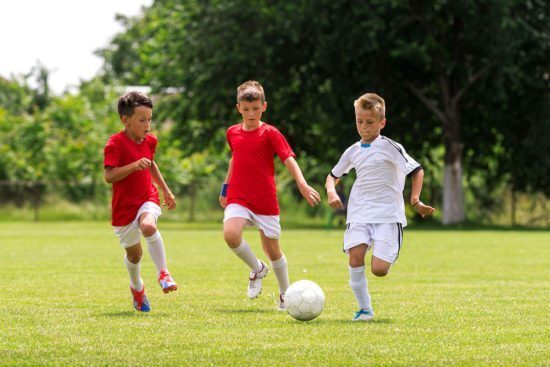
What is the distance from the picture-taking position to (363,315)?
27.8ft

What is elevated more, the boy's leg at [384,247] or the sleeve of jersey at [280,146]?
the sleeve of jersey at [280,146]

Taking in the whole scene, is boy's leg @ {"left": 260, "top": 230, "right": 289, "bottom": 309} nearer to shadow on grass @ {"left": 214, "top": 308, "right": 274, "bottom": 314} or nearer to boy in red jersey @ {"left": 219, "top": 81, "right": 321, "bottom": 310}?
boy in red jersey @ {"left": 219, "top": 81, "right": 321, "bottom": 310}

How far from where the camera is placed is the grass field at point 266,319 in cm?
641

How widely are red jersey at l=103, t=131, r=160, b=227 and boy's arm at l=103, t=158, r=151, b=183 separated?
0.48 ft

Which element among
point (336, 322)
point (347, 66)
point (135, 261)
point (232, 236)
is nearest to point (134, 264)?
point (135, 261)

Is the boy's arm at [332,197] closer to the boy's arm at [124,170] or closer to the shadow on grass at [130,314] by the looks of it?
the boy's arm at [124,170]

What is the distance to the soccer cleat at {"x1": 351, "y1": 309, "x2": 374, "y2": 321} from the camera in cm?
842

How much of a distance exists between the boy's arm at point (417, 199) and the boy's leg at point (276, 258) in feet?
5.11

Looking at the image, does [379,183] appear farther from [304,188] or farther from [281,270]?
[281,270]

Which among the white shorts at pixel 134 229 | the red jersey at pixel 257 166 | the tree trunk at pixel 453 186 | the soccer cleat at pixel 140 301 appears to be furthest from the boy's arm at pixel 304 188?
the tree trunk at pixel 453 186

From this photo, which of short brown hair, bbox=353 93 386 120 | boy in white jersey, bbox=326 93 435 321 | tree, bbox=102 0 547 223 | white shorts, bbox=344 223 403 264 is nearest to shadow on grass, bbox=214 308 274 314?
boy in white jersey, bbox=326 93 435 321

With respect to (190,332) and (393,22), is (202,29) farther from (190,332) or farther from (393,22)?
(190,332)

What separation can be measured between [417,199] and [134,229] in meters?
2.52

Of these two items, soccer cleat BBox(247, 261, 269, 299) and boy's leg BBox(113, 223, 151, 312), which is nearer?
boy's leg BBox(113, 223, 151, 312)
